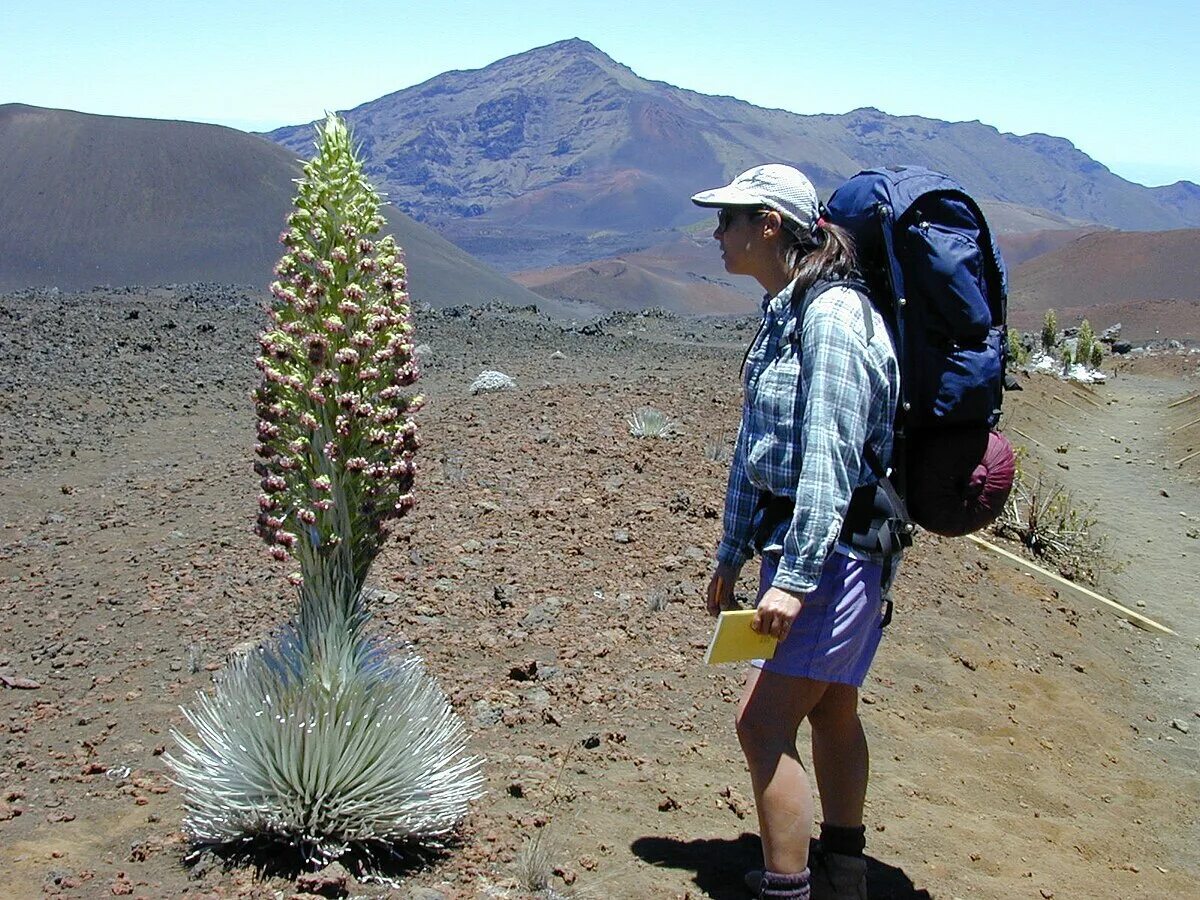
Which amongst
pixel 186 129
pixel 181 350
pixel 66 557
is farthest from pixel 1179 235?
pixel 66 557

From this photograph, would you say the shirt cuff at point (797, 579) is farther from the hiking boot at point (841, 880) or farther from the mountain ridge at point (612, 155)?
the mountain ridge at point (612, 155)

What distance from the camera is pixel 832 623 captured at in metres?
2.40

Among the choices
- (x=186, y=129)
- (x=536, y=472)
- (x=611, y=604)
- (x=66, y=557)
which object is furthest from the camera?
(x=186, y=129)

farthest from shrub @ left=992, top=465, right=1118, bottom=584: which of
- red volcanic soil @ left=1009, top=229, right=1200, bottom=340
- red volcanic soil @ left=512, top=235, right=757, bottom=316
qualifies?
red volcanic soil @ left=512, top=235, right=757, bottom=316

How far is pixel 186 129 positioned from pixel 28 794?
27.8 m

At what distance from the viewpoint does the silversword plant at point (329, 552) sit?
2.62m

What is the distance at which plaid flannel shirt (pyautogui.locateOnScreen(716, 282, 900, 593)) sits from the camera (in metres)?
2.26

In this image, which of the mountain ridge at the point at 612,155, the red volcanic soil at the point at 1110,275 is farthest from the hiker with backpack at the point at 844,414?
the mountain ridge at the point at 612,155

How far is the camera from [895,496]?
245 centimetres

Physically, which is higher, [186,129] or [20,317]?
[186,129]

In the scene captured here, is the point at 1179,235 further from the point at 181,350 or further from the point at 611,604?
the point at 611,604

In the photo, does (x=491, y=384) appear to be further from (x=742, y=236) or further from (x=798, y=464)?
(x=798, y=464)

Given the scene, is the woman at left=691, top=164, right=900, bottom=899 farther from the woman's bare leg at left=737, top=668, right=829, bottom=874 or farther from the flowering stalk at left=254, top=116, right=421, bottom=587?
the flowering stalk at left=254, top=116, right=421, bottom=587

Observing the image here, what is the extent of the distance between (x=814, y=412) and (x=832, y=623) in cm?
42
